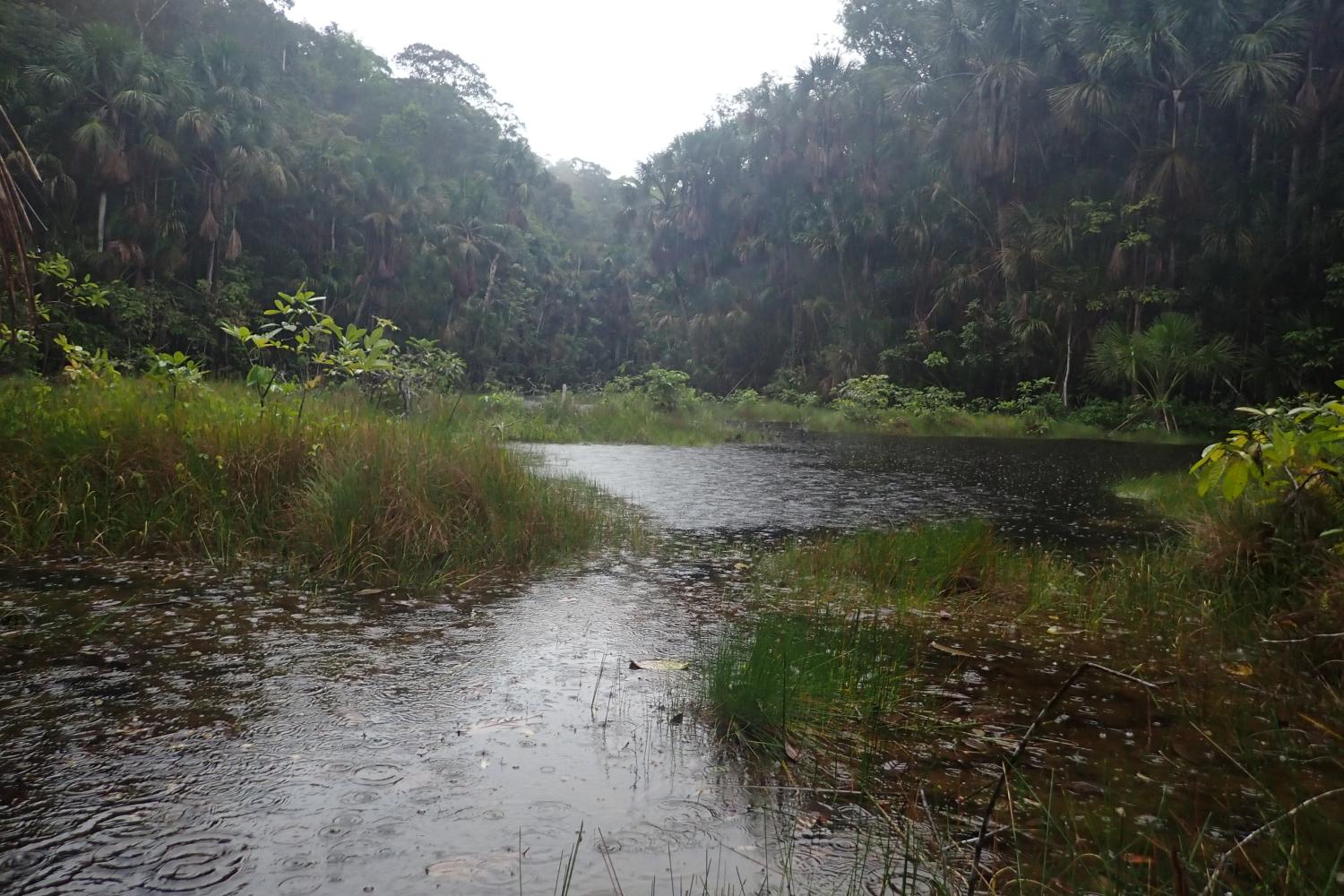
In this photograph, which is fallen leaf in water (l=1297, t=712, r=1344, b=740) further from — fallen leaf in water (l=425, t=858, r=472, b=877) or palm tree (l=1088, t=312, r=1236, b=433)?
palm tree (l=1088, t=312, r=1236, b=433)

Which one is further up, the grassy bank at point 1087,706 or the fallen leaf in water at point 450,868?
the grassy bank at point 1087,706

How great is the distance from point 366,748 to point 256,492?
3.24 metres

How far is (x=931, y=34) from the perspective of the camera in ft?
87.5

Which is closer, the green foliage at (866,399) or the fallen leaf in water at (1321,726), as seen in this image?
the fallen leaf in water at (1321,726)

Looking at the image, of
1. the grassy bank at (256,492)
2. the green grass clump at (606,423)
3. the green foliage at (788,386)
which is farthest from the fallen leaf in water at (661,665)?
the green foliage at (788,386)

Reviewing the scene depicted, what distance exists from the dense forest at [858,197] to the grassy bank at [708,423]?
A: 2.15 meters

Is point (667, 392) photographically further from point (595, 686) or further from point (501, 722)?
point (501, 722)

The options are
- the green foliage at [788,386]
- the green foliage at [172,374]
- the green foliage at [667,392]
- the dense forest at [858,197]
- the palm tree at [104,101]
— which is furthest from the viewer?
the green foliage at [788,386]

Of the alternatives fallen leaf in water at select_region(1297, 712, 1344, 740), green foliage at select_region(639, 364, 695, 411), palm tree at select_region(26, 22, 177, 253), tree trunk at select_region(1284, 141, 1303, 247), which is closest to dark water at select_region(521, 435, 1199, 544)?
fallen leaf in water at select_region(1297, 712, 1344, 740)

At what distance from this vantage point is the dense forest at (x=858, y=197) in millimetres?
19969

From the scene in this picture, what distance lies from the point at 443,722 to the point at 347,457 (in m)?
2.81

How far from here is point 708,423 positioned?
1969cm

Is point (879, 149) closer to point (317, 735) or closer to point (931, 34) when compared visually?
point (931, 34)

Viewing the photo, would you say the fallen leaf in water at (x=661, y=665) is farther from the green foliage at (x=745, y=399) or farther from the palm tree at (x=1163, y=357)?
the green foliage at (x=745, y=399)
